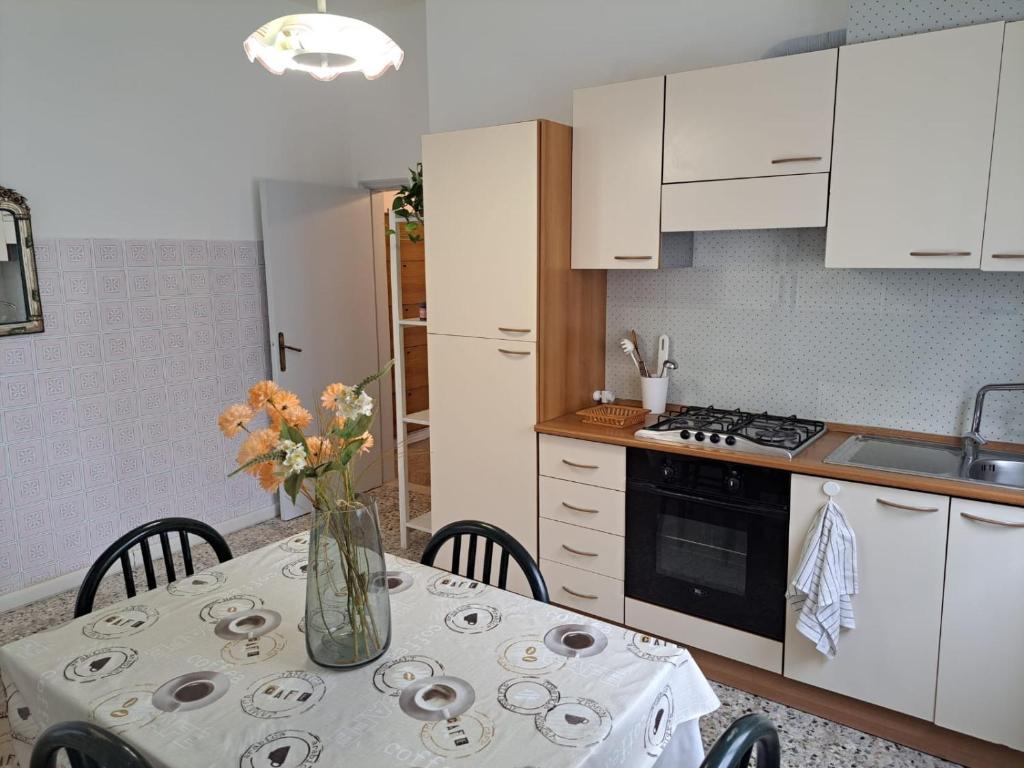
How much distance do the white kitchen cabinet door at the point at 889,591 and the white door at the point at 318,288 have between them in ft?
7.88

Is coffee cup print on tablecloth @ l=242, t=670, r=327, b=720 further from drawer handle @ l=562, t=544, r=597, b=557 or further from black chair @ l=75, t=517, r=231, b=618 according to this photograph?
drawer handle @ l=562, t=544, r=597, b=557

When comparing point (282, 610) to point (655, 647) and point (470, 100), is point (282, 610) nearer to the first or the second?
point (655, 647)

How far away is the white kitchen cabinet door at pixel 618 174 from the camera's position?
2604 mm

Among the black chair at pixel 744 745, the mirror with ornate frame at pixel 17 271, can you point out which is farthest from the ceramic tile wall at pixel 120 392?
the black chair at pixel 744 745

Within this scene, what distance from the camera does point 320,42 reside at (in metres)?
1.45

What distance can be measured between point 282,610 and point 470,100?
2.65 meters

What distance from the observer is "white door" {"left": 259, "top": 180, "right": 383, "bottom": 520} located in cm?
402

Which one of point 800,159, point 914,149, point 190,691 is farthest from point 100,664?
point 914,149

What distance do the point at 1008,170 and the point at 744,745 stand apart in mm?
1854

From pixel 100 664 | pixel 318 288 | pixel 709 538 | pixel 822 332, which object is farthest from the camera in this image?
pixel 318 288

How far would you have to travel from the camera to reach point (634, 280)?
3094 millimetres

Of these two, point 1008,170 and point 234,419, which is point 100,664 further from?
point 1008,170

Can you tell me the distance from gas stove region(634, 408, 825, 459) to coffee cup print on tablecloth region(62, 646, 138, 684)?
172cm

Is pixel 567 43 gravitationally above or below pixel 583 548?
above
